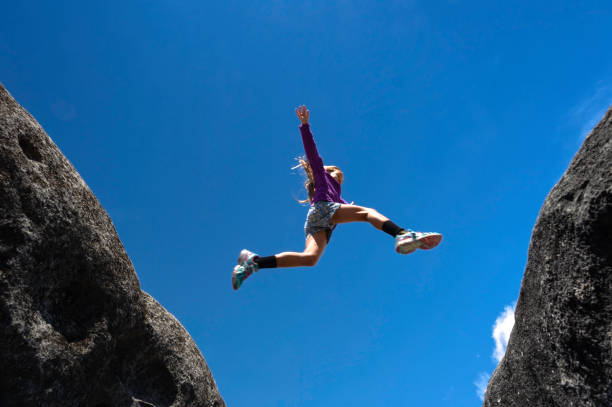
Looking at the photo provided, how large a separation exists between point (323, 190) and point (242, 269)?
7.08ft

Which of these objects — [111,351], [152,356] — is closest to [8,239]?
[111,351]

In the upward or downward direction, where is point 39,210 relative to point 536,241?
downward

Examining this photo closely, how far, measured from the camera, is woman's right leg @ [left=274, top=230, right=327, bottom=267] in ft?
25.6

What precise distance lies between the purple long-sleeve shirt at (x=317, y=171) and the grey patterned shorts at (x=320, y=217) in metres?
0.16

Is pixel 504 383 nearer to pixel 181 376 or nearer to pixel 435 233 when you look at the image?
pixel 435 233

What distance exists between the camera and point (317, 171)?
8.45m

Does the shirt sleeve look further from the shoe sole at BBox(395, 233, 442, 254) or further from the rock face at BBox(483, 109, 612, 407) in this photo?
the rock face at BBox(483, 109, 612, 407)

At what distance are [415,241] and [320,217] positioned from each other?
2.02 metres

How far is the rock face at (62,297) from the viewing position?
217 inches

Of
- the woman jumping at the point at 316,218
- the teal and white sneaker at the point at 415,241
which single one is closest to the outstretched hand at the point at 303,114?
the woman jumping at the point at 316,218

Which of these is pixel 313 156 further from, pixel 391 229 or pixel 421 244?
pixel 421 244

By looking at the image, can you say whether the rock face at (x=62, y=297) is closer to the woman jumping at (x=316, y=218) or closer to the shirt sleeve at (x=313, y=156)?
the woman jumping at (x=316, y=218)

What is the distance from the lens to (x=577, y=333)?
464cm

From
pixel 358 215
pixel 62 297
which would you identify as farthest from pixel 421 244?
pixel 62 297
